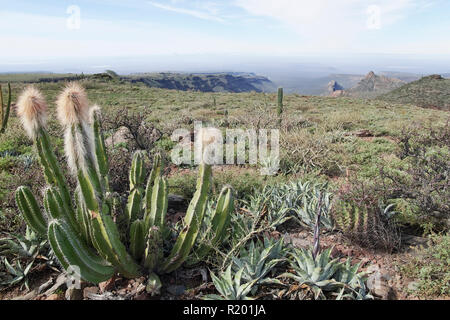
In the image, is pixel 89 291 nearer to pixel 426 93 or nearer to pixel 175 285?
pixel 175 285

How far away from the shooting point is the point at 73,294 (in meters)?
2.34

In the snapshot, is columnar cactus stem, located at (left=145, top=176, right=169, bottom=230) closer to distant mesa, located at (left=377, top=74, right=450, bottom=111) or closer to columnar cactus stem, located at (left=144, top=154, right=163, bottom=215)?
columnar cactus stem, located at (left=144, top=154, right=163, bottom=215)

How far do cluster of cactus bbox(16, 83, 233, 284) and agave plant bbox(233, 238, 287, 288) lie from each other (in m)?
0.35

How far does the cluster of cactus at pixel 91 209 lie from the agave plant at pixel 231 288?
38cm

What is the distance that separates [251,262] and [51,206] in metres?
1.80

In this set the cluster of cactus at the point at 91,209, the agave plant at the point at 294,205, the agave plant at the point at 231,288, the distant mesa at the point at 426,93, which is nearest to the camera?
the cluster of cactus at the point at 91,209

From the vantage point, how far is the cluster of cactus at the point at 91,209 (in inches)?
82.2

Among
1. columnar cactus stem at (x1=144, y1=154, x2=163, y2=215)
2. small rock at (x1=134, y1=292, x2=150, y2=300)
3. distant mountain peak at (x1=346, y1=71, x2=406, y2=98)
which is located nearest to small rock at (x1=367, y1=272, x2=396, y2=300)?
small rock at (x1=134, y1=292, x2=150, y2=300)

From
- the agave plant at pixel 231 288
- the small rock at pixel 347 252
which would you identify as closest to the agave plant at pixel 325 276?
the agave plant at pixel 231 288

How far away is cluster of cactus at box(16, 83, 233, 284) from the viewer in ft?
6.85

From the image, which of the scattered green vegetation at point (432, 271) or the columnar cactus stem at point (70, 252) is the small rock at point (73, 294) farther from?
the scattered green vegetation at point (432, 271)

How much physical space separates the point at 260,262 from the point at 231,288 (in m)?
0.37
